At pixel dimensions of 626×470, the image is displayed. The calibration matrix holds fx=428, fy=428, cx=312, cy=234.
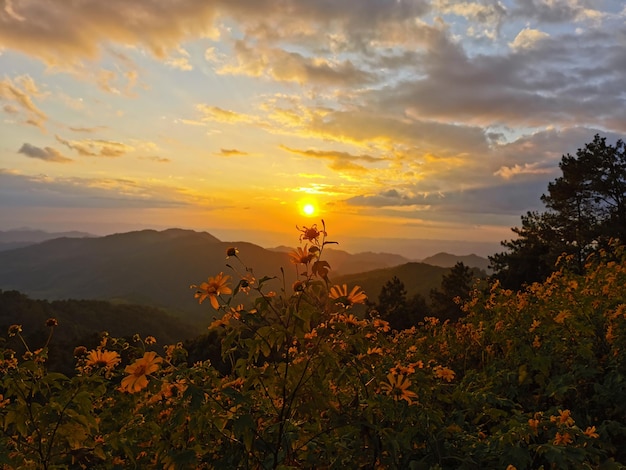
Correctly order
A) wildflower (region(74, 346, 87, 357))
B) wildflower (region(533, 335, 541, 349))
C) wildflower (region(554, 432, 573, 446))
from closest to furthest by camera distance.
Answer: wildflower (region(554, 432, 573, 446))
wildflower (region(74, 346, 87, 357))
wildflower (region(533, 335, 541, 349))

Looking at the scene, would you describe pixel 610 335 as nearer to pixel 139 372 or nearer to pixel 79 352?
pixel 139 372

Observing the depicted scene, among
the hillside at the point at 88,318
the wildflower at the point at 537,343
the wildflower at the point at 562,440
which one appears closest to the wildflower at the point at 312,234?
the wildflower at the point at 562,440

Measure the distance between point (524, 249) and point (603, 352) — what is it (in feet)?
94.4

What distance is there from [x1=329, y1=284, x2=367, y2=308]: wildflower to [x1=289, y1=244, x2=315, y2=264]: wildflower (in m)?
0.32

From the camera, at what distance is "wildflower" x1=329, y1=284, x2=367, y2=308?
2904 mm

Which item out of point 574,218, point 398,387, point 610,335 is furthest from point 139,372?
point 574,218

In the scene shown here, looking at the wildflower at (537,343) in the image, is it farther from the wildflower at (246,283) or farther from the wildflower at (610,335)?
the wildflower at (246,283)

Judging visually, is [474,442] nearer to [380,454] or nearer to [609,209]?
[380,454]

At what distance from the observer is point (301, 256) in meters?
2.90

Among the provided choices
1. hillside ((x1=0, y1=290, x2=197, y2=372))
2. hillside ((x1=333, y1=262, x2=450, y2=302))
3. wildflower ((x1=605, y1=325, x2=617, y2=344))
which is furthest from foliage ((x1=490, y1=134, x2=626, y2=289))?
hillside ((x1=333, y1=262, x2=450, y2=302))

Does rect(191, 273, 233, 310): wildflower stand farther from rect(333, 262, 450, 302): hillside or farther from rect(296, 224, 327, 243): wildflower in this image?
rect(333, 262, 450, 302): hillside

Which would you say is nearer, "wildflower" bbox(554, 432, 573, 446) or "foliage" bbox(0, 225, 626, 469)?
"foliage" bbox(0, 225, 626, 469)

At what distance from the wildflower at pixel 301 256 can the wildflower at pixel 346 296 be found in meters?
0.32

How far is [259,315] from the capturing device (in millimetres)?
2680
